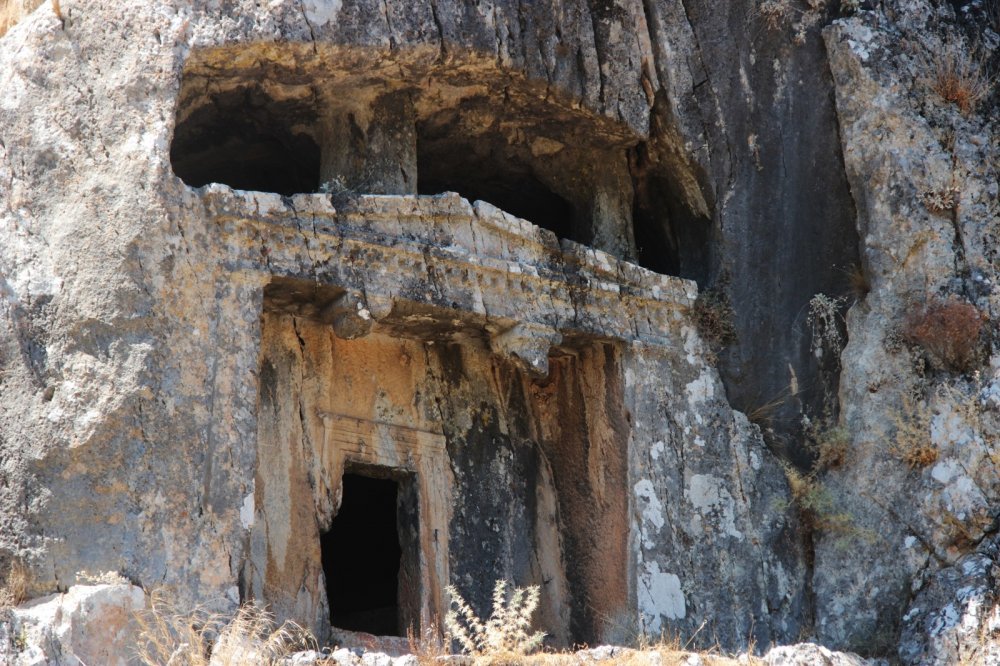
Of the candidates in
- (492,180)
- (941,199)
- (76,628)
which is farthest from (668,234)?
(76,628)

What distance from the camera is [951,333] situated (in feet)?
34.3

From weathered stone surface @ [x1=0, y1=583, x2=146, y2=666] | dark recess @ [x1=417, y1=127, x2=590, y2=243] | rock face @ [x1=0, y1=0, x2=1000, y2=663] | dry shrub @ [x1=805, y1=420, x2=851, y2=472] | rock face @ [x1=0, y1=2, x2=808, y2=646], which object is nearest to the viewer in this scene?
weathered stone surface @ [x1=0, y1=583, x2=146, y2=666]

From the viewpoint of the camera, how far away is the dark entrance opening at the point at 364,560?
13.7 m

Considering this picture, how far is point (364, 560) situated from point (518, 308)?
5.05 meters

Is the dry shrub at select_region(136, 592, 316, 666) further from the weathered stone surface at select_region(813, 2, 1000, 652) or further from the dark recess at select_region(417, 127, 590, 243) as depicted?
the dark recess at select_region(417, 127, 590, 243)

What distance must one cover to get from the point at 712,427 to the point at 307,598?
3.23m

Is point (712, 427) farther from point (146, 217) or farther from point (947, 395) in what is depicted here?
point (146, 217)

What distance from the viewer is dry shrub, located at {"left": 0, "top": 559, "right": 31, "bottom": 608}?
8.27 meters

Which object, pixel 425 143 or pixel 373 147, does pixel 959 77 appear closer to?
pixel 425 143

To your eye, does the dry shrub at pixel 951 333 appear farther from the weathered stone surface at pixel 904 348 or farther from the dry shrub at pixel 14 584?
the dry shrub at pixel 14 584

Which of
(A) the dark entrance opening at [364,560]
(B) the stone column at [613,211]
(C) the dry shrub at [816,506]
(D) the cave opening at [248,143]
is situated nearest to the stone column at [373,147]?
(D) the cave opening at [248,143]

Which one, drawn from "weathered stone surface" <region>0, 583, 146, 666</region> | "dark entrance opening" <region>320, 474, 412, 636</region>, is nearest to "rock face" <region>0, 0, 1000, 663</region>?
"weathered stone surface" <region>0, 583, 146, 666</region>

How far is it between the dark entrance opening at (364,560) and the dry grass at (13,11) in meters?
5.15

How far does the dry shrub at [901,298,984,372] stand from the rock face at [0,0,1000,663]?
2cm
